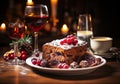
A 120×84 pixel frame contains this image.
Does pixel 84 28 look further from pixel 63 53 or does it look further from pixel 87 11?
pixel 87 11

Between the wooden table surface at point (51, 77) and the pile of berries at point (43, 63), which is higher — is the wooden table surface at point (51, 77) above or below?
below

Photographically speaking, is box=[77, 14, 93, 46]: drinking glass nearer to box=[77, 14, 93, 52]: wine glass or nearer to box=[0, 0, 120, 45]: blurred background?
box=[77, 14, 93, 52]: wine glass

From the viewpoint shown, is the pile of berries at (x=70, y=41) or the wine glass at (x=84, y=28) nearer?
the pile of berries at (x=70, y=41)

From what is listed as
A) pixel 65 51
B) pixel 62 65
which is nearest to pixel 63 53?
pixel 65 51

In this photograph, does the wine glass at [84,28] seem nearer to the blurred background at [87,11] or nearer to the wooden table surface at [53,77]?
the wooden table surface at [53,77]

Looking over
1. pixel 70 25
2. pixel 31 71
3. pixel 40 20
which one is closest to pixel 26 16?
pixel 40 20

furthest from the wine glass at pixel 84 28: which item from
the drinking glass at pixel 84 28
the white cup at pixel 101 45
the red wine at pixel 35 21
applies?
the red wine at pixel 35 21

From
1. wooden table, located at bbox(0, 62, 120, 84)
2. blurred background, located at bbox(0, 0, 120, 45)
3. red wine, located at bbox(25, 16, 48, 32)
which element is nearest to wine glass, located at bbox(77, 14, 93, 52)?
red wine, located at bbox(25, 16, 48, 32)
